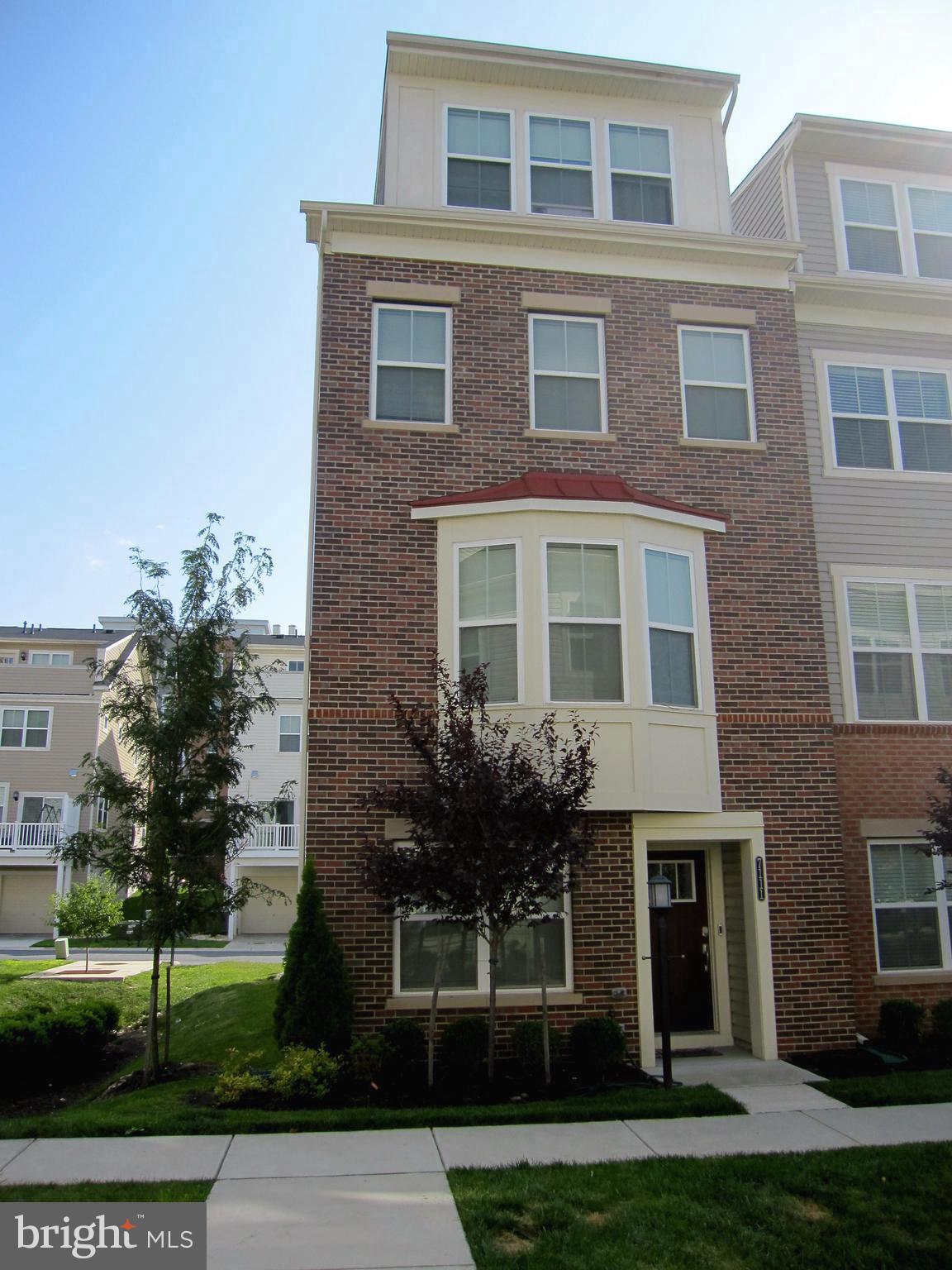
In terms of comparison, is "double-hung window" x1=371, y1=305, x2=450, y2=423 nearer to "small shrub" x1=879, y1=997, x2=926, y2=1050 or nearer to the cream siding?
the cream siding

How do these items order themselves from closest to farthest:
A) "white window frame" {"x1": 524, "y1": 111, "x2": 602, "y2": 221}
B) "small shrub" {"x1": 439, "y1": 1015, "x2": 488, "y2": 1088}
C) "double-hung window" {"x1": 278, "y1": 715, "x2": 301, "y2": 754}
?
1. "small shrub" {"x1": 439, "y1": 1015, "x2": 488, "y2": 1088}
2. "white window frame" {"x1": 524, "y1": 111, "x2": 602, "y2": 221}
3. "double-hung window" {"x1": 278, "y1": 715, "x2": 301, "y2": 754}

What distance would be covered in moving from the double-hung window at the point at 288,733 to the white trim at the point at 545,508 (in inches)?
1004

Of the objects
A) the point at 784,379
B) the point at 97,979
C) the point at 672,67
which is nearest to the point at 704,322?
the point at 784,379

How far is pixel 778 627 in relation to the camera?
1245 centimetres

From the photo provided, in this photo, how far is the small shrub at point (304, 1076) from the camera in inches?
359

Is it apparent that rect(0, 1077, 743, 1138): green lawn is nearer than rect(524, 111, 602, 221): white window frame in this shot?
Yes

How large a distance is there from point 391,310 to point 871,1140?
10264 mm

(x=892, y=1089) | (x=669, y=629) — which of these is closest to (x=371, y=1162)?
(x=892, y=1089)

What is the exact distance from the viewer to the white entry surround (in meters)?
11.1

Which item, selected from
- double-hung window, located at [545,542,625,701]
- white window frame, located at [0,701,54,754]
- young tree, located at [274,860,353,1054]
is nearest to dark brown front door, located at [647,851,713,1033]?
double-hung window, located at [545,542,625,701]

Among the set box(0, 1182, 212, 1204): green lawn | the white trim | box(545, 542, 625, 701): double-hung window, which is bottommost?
box(0, 1182, 212, 1204): green lawn

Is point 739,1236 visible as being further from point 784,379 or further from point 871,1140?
point 784,379

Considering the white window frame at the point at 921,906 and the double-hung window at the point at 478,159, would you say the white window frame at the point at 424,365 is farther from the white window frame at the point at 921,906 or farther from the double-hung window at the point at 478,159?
the white window frame at the point at 921,906

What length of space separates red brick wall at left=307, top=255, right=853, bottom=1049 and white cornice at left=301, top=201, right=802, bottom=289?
332mm
